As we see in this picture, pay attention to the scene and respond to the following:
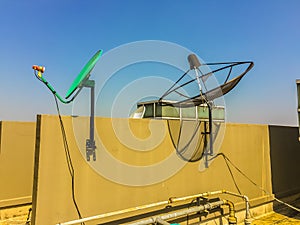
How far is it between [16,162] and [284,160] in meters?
6.32

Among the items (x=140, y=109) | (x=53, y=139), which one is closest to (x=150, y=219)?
(x=53, y=139)

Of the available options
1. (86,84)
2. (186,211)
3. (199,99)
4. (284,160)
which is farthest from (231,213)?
(86,84)

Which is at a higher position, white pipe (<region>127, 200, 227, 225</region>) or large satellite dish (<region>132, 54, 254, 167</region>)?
large satellite dish (<region>132, 54, 254, 167</region>)

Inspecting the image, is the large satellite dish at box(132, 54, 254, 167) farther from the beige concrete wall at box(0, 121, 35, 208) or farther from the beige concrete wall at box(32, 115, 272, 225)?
the beige concrete wall at box(0, 121, 35, 208)

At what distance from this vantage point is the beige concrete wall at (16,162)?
4.88 m

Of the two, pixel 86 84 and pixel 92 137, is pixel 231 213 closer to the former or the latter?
pixel 92 137

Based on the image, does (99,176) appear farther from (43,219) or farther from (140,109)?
(140,109)

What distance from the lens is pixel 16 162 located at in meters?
5.05

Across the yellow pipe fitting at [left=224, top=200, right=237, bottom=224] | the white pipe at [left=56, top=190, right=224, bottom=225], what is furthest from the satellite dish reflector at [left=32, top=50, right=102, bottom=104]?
the yellow pipe fitting at [left=224, top=200, right=237, bottom=224]

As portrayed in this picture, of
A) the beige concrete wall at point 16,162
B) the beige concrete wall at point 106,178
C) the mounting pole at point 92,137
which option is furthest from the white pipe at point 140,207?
the beige concrete wall at point 16,162

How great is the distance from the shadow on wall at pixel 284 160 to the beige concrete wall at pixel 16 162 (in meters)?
5.59

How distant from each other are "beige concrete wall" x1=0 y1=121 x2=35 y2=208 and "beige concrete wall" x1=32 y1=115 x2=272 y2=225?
284 cm

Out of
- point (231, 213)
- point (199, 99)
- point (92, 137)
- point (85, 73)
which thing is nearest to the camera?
point (85, 73)

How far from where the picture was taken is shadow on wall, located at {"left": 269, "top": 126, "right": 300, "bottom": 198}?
5.62m
